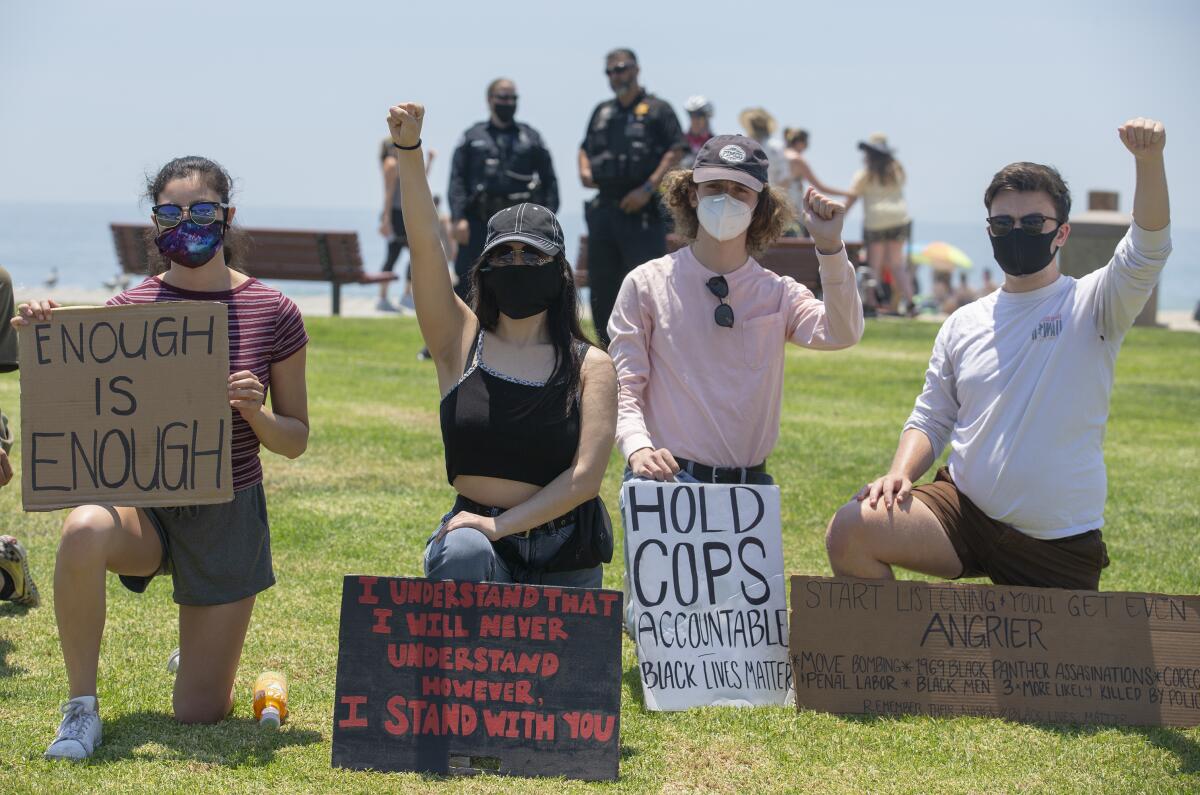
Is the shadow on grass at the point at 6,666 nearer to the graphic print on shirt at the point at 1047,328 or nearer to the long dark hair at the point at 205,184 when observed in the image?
the long dark hair at the point at 205,184

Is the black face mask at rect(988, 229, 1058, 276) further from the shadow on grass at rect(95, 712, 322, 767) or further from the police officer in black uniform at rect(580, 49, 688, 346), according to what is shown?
the police officer in black uniform at rect(580, 49, 688, 346)

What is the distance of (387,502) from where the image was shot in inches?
318

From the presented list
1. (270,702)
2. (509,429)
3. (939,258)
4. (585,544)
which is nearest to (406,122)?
(509,429)

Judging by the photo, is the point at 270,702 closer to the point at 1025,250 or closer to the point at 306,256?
the point at 1025,250

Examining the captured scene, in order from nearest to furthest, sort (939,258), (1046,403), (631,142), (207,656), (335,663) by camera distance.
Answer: (207,656) < (1046,403) < (335,663) < (631,142) < (939,258)

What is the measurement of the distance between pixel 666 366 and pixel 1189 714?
2.07m

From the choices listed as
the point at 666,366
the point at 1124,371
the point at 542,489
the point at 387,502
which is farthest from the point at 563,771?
the point at 1124,371

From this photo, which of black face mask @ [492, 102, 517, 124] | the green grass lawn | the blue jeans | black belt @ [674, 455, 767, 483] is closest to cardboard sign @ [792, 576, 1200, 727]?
the green grass lawn

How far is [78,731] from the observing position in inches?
169

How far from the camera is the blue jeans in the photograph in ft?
14.5

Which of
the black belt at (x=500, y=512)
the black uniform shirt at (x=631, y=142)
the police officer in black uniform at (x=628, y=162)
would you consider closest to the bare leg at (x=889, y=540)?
the black belt at (x=500, y=512)

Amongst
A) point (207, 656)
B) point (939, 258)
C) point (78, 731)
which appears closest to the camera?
point (78, 731)

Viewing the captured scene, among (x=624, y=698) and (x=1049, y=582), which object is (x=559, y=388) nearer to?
(x=624, y=698)

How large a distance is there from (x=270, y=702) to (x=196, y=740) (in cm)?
28
